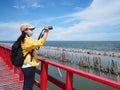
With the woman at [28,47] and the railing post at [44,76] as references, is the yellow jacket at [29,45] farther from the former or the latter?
the railing post at [44,76]

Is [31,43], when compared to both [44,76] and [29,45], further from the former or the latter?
[44,76]

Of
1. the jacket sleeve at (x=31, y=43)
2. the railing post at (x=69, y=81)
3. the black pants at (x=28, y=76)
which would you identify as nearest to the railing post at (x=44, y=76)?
the black pants at (x=28, y=76)

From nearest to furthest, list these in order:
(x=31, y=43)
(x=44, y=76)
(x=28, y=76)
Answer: (x=31, y=43), (x=28, y=76), (x=44, y=76)

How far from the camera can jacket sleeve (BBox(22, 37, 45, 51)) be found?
3.48 meters

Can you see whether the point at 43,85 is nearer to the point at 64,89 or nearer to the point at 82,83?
the point at 64,89

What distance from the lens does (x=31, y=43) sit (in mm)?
3561

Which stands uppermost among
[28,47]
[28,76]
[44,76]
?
[28,47]

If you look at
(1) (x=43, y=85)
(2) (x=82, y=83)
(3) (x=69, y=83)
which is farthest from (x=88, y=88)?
(3) (x=69, y=83)

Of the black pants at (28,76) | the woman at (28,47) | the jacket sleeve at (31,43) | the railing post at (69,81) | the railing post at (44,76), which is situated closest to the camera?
the railing post at (69,81)

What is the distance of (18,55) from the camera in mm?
3668

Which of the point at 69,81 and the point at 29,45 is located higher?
the point at 29,45

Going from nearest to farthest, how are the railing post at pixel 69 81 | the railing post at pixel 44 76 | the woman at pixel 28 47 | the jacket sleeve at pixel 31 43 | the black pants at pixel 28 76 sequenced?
the railing post at pixel 69 81 < the jacket sleeve at pixel 31 43 < the woman at pixel 28 47 < the black pants at pixel 28 76 < the railing post at pixel 44 76

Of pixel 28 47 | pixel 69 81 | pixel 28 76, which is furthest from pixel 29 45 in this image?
pixel 69 81

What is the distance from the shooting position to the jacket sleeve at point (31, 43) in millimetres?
3482
